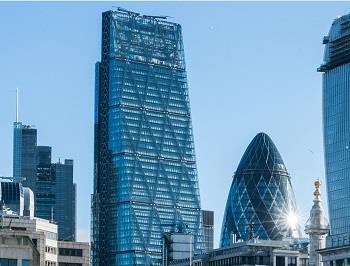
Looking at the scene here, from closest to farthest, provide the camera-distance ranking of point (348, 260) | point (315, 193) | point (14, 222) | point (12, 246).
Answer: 1. point (12, 246)
2. point (348, 260)
3. point (315, 193)
4. point (14, 222)

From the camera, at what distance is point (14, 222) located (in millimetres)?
195625

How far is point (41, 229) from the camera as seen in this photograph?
655ft

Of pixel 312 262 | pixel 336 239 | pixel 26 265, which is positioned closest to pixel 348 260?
pixel 336 239

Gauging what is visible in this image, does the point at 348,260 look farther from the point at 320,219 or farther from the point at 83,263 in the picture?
the point at 83,263

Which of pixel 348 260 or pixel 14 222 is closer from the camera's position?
pixel 348 260

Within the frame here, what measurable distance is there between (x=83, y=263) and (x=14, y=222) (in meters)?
12.8

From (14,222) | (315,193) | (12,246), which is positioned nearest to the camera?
(12,246)

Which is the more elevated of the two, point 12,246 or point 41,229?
point 41,229

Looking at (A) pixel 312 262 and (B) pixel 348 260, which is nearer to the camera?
(B) pixel 348 260

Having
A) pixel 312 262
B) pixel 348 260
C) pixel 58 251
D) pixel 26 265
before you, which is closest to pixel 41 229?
pixel 58 251

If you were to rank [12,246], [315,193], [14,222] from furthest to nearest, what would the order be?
[14,222] → [315,193] → [12,246]

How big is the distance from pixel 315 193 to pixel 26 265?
9349 centimetres

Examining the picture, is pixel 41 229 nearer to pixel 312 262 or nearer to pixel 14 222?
pixel 14 222

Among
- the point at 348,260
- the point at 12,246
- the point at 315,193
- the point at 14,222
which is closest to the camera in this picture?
the point at 12,246
